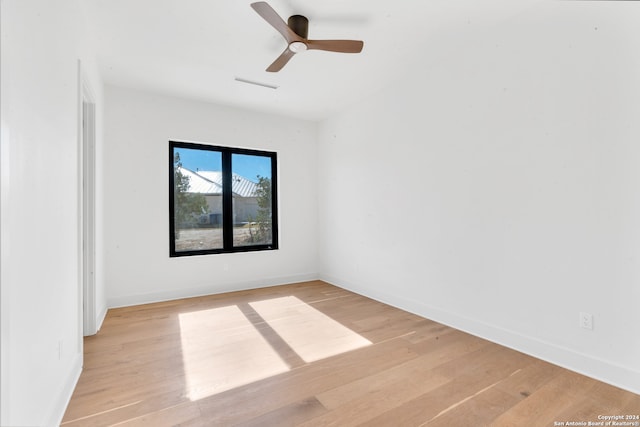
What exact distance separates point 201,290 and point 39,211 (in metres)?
2.96

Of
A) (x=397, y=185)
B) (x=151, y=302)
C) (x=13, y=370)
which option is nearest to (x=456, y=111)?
(x=397, y=185)

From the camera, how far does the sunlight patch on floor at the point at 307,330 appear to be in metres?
2.54

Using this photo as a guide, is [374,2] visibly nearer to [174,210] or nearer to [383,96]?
[383,96]

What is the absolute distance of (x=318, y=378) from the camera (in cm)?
210

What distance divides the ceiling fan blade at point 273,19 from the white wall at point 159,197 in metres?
2.35

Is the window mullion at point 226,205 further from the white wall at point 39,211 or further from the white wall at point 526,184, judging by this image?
the white wall at point 39,211

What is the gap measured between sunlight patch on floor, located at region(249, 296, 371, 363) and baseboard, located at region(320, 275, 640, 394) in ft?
3.00

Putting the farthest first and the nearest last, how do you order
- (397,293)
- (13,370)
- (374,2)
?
(397,293), (374,2), (13,370)

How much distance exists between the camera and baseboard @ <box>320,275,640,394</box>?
1.97m

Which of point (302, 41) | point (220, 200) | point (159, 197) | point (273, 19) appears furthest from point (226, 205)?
point (273, 19)

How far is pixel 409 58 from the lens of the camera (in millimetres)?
3074

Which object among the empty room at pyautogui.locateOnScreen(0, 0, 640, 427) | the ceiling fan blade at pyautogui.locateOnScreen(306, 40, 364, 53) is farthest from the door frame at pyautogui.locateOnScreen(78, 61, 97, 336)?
the ceiling fan blade at pyautogui.locateOnScreen(306, 40, 364, 53)

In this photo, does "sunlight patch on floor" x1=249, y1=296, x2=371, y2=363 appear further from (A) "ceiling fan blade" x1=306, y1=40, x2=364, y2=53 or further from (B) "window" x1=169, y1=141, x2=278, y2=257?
(A) "ceiling fan blade" x1=306, y1=40, x2=364, y2=53

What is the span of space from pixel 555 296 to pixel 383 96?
9.12ft
